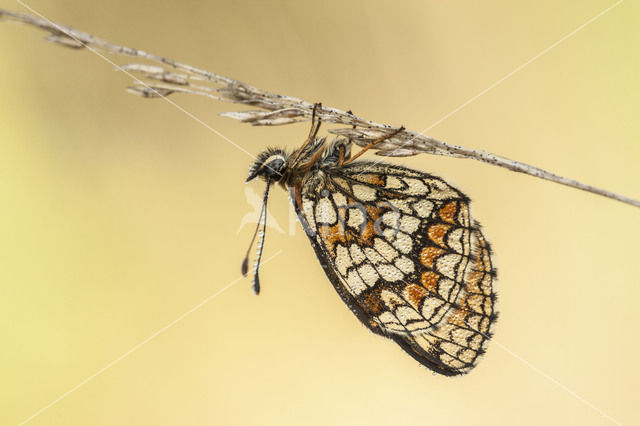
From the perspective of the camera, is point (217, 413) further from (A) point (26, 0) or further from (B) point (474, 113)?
(A) point (26, 0)

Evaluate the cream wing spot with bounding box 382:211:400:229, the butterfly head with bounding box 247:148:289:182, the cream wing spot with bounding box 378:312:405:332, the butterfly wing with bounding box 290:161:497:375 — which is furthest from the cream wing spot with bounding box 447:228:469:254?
the butterfly head with bounding box 247:148:289:182

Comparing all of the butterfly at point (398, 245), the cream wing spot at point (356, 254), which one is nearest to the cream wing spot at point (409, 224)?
the butterfly at point (398, 245)

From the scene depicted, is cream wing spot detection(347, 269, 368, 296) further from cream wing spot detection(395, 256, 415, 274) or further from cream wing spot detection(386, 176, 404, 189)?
cream wing spot detection(386, 176, 404, 189)

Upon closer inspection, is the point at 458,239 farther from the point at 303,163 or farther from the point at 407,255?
the point at 303,163

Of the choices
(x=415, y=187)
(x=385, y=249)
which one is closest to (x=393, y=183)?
(x=415, y=187)

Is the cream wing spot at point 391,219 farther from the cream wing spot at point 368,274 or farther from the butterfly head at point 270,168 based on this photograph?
the butterfly head at point 270,168

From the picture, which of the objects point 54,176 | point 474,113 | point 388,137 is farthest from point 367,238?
point 54,176
